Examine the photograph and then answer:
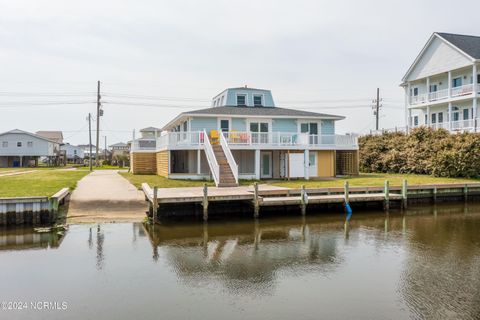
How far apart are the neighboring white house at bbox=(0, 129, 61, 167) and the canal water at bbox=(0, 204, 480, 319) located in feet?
169

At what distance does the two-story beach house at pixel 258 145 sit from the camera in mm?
26734

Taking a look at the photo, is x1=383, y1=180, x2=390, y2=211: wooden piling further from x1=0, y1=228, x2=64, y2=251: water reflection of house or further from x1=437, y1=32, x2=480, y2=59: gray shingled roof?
x1=437, y1=32, x2=480, y2=59: gray shingled roof

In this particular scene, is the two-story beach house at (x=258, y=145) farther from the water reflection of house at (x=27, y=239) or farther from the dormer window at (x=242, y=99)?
the water reflection of house at (x=27, y=239)

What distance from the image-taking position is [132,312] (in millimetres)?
8211

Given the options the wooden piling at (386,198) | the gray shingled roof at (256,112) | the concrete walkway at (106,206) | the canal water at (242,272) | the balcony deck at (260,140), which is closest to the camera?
the canal water at (242,272)

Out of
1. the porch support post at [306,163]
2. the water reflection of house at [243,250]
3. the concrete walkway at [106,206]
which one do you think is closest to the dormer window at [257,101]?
the porch support post at [306,163]

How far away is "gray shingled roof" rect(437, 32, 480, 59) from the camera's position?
37219mm

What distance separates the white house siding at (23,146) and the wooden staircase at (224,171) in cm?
4533

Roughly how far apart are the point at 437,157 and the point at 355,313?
84.7 feet

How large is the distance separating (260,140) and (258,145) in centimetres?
59

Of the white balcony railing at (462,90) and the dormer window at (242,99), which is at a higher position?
the white balcony railing at (462,90)

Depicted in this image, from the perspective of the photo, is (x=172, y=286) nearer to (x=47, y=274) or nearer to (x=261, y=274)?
(x=261, y=274)

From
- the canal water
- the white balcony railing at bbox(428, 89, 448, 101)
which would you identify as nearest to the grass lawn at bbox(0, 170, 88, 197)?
the canal water

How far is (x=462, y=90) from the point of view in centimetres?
3753
